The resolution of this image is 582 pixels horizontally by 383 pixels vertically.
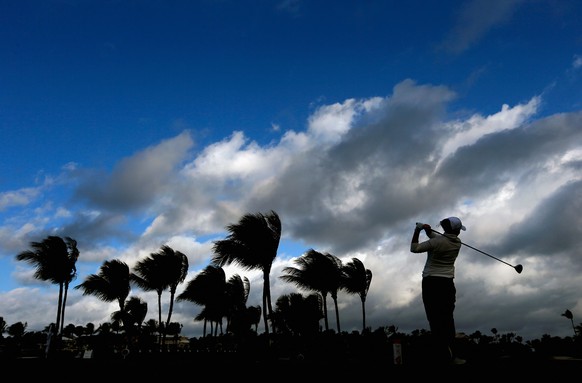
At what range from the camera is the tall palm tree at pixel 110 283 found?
35.8 meters

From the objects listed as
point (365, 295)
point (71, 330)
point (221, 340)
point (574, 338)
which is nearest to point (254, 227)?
point (574, 338)

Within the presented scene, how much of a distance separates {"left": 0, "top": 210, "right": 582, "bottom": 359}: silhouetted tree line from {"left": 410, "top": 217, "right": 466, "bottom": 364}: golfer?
20.8ft

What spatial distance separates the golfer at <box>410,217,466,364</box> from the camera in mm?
5340

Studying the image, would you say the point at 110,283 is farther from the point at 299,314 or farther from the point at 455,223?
the point at 455,223

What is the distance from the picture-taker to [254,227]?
73.7ft

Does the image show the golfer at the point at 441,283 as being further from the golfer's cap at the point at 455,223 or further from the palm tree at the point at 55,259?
the palm tree at the point at 55,259

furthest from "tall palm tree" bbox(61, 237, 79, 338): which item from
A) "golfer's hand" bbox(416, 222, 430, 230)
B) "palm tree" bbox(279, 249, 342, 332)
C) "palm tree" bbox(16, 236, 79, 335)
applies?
"golfer's hand" bbox(416, 222, 430, 230)

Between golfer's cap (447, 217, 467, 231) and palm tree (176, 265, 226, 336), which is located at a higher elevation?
palm tree (176, 265, 226, 336)

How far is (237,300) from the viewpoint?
135 feet

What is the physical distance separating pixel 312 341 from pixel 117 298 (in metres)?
22.4

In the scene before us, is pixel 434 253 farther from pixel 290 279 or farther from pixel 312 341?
pixel 290 279

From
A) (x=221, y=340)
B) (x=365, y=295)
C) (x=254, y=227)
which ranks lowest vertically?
(x=221, y=340)

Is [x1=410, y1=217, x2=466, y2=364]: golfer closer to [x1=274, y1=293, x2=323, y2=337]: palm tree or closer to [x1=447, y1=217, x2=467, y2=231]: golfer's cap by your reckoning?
[x1=447, y1=217, x2=467, y2=231]: golfer's cap

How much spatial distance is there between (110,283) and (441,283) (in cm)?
3495
